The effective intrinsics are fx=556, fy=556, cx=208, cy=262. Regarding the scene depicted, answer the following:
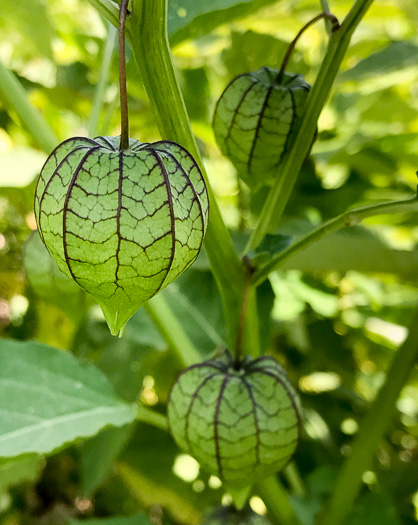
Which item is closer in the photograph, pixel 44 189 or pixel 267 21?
pixel 44 189

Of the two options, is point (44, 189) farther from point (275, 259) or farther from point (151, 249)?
point (275, 259)

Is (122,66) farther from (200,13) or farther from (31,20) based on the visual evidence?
(31,20)

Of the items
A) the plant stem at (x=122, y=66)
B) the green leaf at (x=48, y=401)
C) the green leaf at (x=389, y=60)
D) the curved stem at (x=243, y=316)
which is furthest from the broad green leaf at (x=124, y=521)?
the green leaf at (x=389, y=60)

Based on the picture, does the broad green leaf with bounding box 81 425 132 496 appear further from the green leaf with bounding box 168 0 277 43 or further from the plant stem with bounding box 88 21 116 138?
the green leaf with bounding box 168 0 277 43

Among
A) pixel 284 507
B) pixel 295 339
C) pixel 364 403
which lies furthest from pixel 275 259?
pixel 364 403

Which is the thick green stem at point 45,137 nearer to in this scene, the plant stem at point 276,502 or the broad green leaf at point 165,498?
the plant stem at point 276,502

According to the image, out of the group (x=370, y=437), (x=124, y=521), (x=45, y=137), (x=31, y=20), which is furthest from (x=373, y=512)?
(x=31, y=20)
